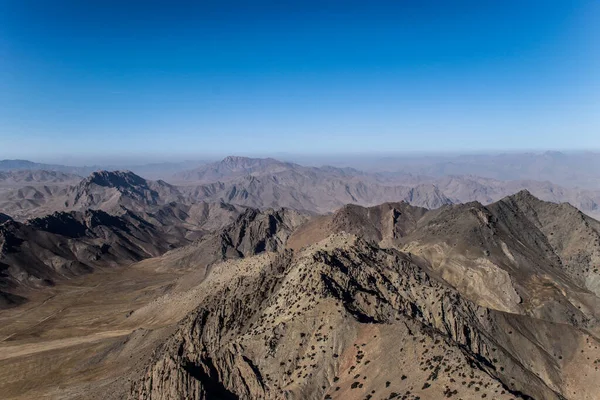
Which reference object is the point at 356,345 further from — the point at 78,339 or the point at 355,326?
the point at 78,339

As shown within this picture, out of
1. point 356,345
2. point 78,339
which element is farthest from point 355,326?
point 78,339

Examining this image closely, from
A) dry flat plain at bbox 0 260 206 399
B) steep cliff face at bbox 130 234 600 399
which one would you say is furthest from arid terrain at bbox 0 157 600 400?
dry flat plain at bbox 0 260 206 399

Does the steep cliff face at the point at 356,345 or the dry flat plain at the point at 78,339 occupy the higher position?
the steep cliff face at the point at 356,345

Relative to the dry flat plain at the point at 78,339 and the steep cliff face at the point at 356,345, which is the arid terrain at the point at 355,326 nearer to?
the steep cliff face at the point at 356,345

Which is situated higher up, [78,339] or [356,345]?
[356,345]

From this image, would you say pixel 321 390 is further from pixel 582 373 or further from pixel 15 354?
pixel 15 354

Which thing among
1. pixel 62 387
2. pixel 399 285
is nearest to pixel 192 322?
pixel 62 387

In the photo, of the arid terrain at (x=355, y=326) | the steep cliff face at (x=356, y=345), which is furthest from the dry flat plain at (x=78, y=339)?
the steep cliff face at (x=356, y=345)

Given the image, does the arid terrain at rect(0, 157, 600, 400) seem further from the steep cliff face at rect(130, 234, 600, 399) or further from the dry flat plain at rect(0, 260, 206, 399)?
the dry flat plain at rect(0, 260, 206, 399)

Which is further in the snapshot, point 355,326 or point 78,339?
point 78,339
